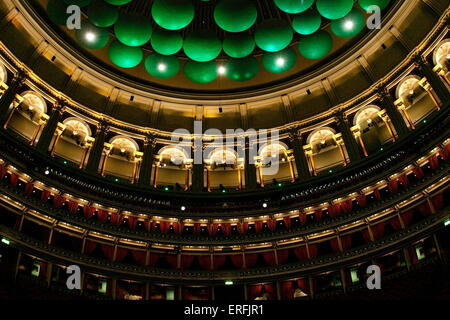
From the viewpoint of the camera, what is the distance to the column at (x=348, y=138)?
24939 mm

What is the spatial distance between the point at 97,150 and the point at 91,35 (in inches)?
467

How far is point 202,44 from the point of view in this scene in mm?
13672

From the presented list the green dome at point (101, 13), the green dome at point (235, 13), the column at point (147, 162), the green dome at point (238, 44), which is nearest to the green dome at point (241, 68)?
the green dome at point (238, 44)

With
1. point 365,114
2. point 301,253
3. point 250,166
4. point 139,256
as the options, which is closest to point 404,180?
point 365,114

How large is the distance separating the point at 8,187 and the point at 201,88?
540 inches

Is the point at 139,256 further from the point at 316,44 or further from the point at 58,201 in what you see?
the point at 316,44

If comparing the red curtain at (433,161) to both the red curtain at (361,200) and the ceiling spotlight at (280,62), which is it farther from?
the ceiling spotlight at (280,62)

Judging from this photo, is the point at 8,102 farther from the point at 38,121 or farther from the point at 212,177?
the point at 212,177

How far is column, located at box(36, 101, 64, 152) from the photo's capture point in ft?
76.8

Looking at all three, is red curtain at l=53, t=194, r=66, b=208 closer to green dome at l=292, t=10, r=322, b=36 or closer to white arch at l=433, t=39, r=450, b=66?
green dome at l=292, t=10, r=322, b=36

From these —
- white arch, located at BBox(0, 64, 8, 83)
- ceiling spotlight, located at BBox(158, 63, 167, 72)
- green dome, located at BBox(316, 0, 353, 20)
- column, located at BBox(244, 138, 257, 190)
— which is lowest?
ceiling spotlight, located at BBox(158, 63, 167, 72)

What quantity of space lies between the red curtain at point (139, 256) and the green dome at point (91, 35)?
11471 mm

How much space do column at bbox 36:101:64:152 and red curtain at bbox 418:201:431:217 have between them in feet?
61.1

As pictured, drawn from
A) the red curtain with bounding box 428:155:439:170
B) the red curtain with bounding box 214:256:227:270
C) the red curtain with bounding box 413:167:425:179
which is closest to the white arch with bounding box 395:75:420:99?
the red curtain with bounding box 428:155:439:170
